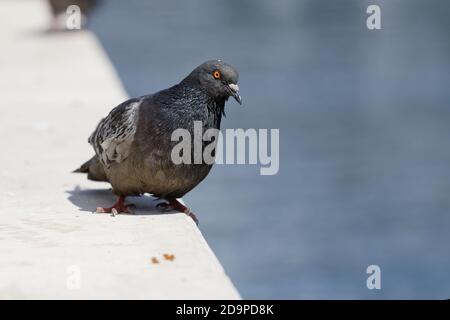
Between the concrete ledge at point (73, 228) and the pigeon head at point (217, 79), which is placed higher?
the pigeon head at point (217, 79)

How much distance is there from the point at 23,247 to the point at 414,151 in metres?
7.20

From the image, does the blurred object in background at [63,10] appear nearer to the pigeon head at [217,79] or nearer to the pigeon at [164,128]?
the pigeon at [164,128]

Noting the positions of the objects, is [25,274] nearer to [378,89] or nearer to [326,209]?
[326,209]

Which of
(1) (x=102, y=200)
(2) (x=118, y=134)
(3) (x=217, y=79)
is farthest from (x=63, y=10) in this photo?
(3) (x=217, y=79)

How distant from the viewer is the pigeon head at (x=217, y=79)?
6090mm

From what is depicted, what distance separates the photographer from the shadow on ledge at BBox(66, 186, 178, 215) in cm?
654

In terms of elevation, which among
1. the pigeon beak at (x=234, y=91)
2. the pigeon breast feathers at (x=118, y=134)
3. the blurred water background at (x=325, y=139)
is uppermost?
the pigeon beak at (x=234, y=91)

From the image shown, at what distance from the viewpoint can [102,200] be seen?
6809 millimetres

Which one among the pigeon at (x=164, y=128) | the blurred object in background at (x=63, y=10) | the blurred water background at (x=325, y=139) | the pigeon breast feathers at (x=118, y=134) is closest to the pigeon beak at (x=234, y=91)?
the pigeon at (x=164, y=128)

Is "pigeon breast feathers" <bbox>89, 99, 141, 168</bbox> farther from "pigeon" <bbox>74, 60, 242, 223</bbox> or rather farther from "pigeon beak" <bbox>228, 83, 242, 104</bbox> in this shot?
"pigeon beak" <bbox>228, 83, 242, 104</bbox>

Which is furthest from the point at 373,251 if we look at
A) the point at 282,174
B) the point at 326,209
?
the point at 282,174

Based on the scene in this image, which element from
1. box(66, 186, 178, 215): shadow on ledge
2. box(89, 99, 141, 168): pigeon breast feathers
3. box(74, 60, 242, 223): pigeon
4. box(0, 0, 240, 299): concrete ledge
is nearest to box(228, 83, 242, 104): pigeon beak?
box(74, 60, 242, 223): pigeon

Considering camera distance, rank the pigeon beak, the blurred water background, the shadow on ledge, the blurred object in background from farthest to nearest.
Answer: the blurred object in background
the blurred water background
the shadow on ledge
the pigeon beak
